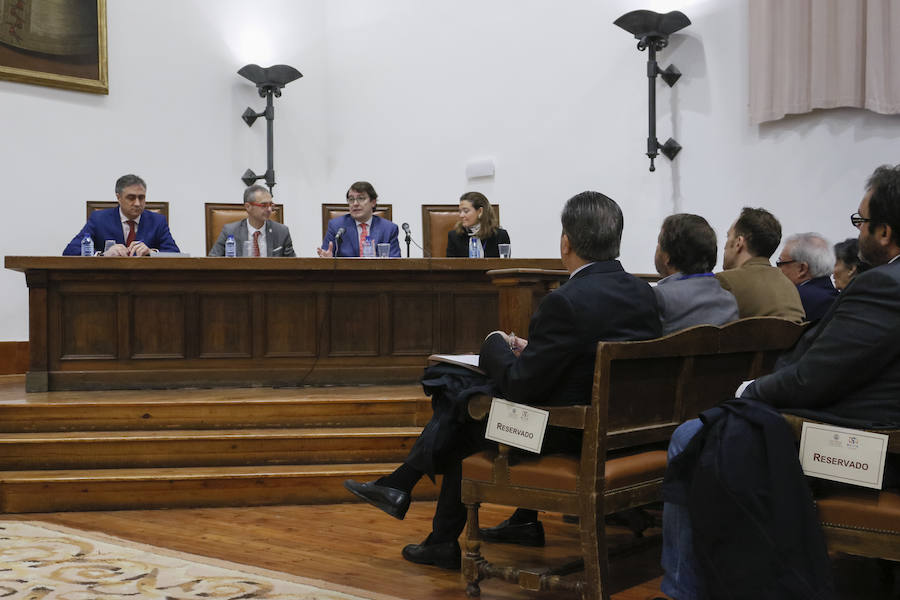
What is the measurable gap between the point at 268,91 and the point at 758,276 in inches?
222

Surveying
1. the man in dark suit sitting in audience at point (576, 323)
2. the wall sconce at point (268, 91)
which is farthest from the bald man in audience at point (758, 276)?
the wall sconce at point (268, 91)

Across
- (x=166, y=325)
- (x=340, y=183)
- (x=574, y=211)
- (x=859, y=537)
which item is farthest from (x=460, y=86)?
(x=859, y=537)

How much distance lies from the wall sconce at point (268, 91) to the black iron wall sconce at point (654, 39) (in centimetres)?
291

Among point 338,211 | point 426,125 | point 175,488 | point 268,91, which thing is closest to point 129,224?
point 338,211

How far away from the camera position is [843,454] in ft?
7.05

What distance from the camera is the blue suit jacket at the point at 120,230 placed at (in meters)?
5.84

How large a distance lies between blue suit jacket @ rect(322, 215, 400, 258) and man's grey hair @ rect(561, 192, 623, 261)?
3608 mm

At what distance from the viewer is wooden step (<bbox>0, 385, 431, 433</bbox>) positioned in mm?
4535

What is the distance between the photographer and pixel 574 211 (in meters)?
2.71

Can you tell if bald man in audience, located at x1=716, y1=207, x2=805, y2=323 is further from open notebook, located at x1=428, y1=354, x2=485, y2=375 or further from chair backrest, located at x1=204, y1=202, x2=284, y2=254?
chair backrest, located at x1=204, y1=202, x2=284, y2=254

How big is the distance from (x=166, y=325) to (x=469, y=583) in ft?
10.3

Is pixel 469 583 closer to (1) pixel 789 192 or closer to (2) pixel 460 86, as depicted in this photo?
(1) pixel 789 192

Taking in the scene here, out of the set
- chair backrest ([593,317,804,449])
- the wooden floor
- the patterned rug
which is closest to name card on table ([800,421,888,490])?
chair backrest ([593,317,804,449])

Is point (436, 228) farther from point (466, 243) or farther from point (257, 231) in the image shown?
point (257, 231)
